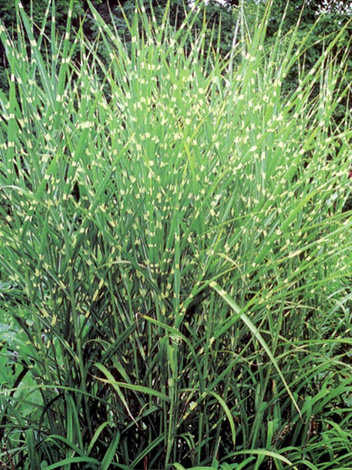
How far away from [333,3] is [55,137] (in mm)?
7975

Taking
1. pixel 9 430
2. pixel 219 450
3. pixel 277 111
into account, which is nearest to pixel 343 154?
pixel 277 111

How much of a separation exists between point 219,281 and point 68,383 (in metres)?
0.46

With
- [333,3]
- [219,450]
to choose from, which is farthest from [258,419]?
[333,3]

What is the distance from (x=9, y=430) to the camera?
1.69m

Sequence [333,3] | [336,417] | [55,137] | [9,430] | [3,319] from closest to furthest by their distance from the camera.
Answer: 1. [55,137]
2. [9,430]
3. [336,417]
4. [3,319]
5. [333,3]

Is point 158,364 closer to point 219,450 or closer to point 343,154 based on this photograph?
point 219,450

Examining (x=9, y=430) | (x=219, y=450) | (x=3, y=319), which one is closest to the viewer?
(x=219, y=450)

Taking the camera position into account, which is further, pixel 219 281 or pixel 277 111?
pixel 277 111

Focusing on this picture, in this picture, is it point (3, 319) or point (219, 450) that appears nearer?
point (219, 450)

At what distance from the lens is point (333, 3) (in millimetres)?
8195

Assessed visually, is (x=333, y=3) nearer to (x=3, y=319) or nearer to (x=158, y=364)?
(x=3, y=319)

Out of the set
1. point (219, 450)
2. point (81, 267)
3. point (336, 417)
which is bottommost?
point (336, 417)

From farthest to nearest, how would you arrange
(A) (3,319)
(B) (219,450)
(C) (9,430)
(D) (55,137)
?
(A) (3,319), (C) (9,430), (B) (219,450), (D) (55,137)

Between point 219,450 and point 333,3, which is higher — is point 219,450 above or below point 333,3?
below
